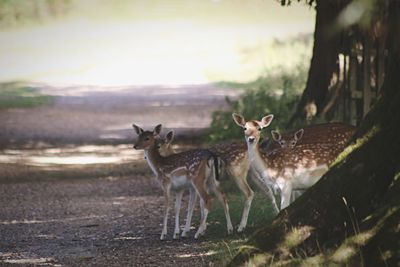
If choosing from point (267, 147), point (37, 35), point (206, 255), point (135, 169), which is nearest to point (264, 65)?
point (37, 35)

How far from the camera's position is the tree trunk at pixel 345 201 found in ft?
28.6

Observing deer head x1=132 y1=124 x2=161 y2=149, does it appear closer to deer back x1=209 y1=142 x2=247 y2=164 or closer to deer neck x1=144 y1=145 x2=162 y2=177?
deer neck x1=144 y1=145 x2=162 y2=177

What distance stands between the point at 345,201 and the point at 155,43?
131 ft

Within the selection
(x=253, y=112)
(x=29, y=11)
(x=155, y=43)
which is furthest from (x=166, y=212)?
(x=29, y=11)

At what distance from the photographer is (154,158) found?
1319cm

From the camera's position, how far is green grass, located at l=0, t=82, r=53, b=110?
3203 cm

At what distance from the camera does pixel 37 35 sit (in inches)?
1957

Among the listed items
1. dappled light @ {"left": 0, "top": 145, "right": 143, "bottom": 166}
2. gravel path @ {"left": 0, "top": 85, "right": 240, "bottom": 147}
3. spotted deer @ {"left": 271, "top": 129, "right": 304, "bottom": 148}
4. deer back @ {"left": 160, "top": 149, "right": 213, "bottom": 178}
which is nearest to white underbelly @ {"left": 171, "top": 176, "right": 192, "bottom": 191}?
deer back @ {"left": 160, "top": 149, "right": 213, "bottom": 178}

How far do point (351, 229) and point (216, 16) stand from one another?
45.6 m

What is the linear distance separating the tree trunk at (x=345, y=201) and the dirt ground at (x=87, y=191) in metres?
1.80

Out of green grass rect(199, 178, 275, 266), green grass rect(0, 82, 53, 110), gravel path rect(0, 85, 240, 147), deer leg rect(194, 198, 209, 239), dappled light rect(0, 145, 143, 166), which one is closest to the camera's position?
green grass rect(199, 178, 275, 266)

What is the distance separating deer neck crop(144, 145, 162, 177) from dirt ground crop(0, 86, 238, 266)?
74 cm

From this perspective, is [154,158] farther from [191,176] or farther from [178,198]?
[191,176]

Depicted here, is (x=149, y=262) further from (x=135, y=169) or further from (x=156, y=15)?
(x=156, y=15)
